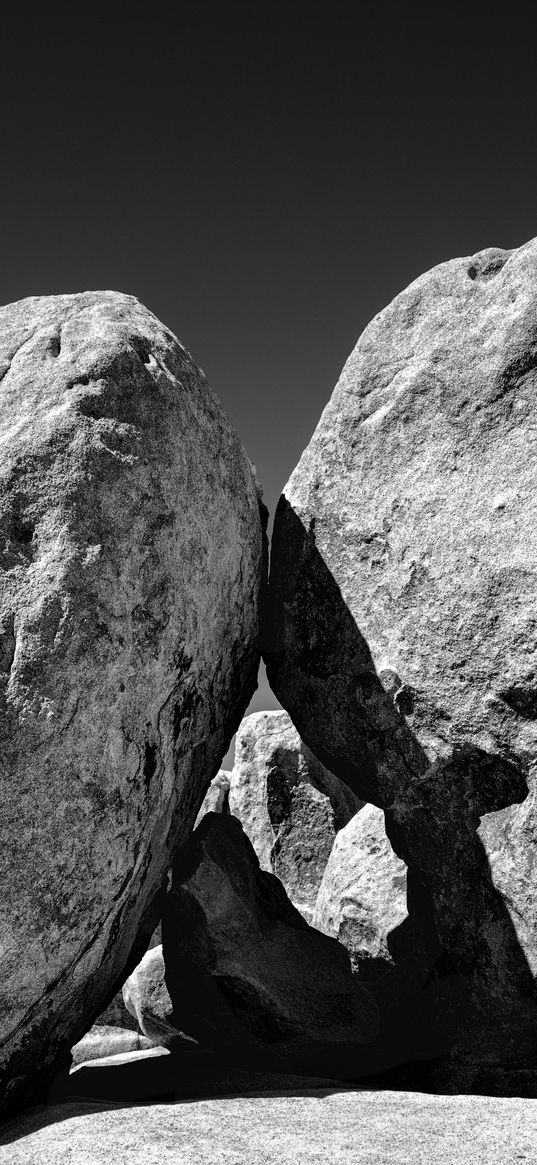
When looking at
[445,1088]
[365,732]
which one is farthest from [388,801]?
[445,1088]

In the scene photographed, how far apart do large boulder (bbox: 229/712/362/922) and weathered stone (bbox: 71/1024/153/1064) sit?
1.56 m

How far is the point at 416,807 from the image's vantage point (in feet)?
17.6

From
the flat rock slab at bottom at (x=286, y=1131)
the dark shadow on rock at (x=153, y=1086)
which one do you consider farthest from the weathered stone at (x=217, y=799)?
the flat rock slab at bottom at (x=286, y=1131)

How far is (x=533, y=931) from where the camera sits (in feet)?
16.0

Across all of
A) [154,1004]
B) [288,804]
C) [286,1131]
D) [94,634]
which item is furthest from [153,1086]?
[288,804]

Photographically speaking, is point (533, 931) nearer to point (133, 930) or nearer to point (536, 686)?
point (536, 686)

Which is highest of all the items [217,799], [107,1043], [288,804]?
[217,799]

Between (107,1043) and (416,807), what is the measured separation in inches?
133

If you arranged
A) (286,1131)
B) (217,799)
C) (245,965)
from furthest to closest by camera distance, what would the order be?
(217,799) < (245,965) < (286,1131)

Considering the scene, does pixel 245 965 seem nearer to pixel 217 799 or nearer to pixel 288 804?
pixel 288 804

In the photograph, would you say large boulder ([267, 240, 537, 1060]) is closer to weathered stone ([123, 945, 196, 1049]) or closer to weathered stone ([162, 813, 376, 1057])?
weathered stone ([162, 813, 376, 1057])

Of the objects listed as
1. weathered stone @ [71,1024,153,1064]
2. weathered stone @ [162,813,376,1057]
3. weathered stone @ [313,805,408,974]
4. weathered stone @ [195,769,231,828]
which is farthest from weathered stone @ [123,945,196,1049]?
weathered stone @ [195,769,231,828]

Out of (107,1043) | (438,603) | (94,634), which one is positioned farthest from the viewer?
(107,1043)

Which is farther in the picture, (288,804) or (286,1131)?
(288,804)
